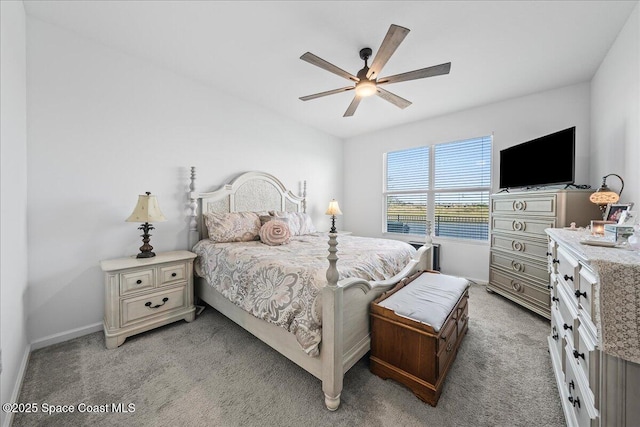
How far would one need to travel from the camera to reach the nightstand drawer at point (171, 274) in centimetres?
223

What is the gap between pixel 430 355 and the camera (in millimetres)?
1434

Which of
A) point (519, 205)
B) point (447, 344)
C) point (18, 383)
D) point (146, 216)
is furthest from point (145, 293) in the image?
point (519, 205)

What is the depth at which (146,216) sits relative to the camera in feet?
7.19

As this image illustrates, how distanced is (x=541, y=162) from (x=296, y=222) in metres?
3.02

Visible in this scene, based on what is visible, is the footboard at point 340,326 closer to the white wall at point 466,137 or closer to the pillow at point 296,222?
the pillow at point 296,222

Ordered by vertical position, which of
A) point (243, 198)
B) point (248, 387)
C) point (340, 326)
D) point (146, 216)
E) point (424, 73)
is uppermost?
point (424, 73)

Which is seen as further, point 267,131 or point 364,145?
point 364,145

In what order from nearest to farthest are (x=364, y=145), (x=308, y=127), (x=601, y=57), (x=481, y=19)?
(x=481, y=19), (x=601, y=57), (x=308, y=127), (x=364, y=145)

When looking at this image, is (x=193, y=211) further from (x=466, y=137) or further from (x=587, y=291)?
(x=466, y=137)

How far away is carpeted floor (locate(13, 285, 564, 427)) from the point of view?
1337 millimetres

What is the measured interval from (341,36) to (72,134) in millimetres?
2552

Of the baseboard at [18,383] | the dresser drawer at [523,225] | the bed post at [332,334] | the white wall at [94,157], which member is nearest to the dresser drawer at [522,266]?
the dresser drawer at [523,225]

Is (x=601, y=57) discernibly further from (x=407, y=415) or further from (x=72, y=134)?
(x=72, y=134)

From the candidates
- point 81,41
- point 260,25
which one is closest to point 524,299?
point 260,25
